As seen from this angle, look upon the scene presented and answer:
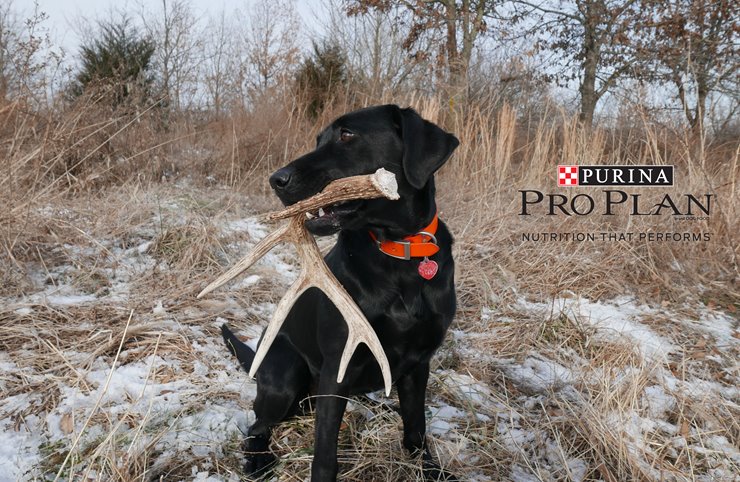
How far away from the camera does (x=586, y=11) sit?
39.5 ft

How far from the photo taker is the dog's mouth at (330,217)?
148 centimetres

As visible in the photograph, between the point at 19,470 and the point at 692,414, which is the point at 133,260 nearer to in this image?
the point at 19,470

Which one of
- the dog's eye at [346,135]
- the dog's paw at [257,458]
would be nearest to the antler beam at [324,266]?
the dog's eye at [346,135]

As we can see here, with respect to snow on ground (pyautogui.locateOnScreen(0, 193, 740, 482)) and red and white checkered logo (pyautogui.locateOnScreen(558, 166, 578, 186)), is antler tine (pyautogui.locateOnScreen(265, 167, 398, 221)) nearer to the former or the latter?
snow on ground (pyautogui.locateOnScreen(0, 193, 740, 482))

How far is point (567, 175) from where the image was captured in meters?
4.61

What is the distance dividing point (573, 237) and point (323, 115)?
10.7ft

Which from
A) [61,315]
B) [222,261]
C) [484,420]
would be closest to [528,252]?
[484,420]

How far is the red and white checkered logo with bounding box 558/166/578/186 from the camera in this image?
457 centimetres

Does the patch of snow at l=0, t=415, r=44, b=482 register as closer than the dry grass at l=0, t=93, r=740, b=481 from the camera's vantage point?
Yes

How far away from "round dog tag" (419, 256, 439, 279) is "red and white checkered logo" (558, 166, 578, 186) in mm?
3433

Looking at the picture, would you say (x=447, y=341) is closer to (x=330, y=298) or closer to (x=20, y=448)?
(x=330, y=298)

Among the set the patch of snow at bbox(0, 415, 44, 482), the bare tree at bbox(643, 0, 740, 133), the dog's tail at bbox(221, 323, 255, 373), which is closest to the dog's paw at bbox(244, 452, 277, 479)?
the dog's tail at bbox(221, 323, 255, 373)

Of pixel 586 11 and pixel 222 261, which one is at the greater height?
pixel 586 11

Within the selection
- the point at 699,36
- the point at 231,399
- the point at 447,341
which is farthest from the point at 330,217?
the point at 699,36
